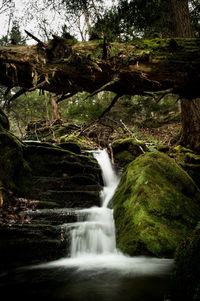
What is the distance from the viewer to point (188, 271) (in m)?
1.79

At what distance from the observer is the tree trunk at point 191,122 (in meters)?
7.71

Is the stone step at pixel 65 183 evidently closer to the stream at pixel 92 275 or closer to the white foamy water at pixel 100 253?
the white foamy water at pixel 100 253

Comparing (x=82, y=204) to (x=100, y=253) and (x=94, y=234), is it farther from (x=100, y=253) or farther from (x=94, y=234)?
(x=100, y=253)

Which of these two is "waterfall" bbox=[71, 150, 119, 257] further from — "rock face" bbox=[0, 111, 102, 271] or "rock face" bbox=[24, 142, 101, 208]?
"rock face" bbox=[24, 142, 101, 208]

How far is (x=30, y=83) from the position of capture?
298 centimetres

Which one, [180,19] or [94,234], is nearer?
[94,234]

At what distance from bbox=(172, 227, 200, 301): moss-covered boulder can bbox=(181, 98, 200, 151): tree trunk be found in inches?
259


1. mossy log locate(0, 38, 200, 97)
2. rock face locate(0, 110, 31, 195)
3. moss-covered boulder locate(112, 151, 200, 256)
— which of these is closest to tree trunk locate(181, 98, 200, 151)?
moss-covered boulder locate(112, 151, 200, 256)

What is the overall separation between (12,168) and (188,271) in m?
5.80

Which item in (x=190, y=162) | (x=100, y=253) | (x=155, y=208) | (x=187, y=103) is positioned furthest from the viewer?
(x=187, y=103)

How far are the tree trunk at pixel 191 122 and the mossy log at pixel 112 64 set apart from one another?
5291 mm

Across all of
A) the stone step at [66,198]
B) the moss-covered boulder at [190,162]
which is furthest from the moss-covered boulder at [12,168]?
the moss-covered boulder at [190,162]

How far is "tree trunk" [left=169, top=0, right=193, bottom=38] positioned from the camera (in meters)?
7.43

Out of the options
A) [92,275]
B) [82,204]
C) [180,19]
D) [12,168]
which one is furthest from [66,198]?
[180,19]
